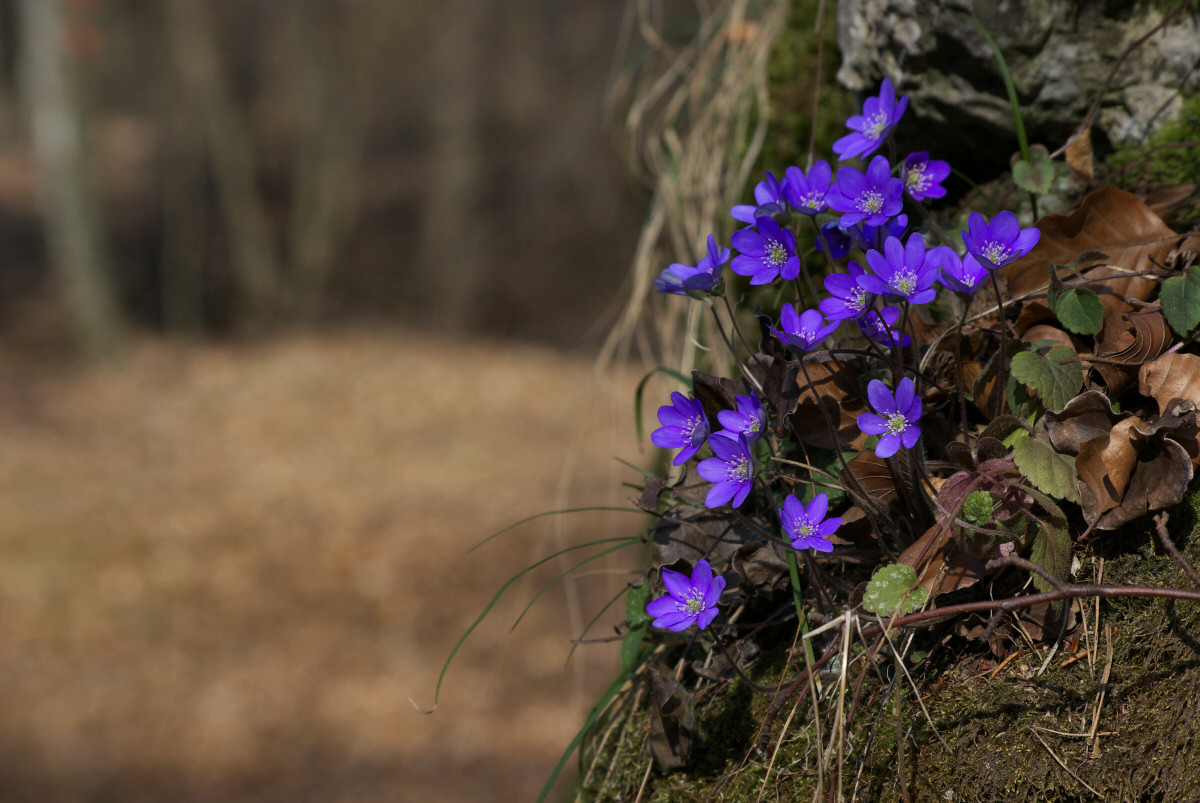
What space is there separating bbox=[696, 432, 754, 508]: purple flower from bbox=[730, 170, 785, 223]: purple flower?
31 centimetres

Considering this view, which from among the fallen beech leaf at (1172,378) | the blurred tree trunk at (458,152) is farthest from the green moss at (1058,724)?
the blurred tree trunk at (458,152)

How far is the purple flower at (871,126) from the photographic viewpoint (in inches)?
44.9

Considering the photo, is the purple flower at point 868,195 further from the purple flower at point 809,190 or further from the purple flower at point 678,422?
the purple flower at point 678,422

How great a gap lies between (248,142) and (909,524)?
13990 mm

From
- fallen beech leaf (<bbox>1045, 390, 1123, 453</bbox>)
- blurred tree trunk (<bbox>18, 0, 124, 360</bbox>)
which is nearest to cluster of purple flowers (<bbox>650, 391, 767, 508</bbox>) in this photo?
fallen beech leaf (<bbox>1045, 390, 1123, 453</bbox>)

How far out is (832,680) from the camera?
1.02 metres

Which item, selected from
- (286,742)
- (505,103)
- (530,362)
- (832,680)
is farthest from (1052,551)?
(505,103)

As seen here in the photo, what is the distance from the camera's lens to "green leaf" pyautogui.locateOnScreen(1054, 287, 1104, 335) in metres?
1.04

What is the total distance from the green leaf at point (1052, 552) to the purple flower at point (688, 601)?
36 cm

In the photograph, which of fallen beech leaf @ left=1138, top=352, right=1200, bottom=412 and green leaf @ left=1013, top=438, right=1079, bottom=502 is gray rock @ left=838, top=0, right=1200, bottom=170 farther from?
green leaf @ left=1013, top=438, right=1079, bottom=502

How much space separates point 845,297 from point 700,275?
18cm

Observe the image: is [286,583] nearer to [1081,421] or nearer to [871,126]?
[871,126]

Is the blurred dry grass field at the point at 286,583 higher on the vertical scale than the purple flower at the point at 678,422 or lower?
lower

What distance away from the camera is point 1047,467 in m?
0.98
